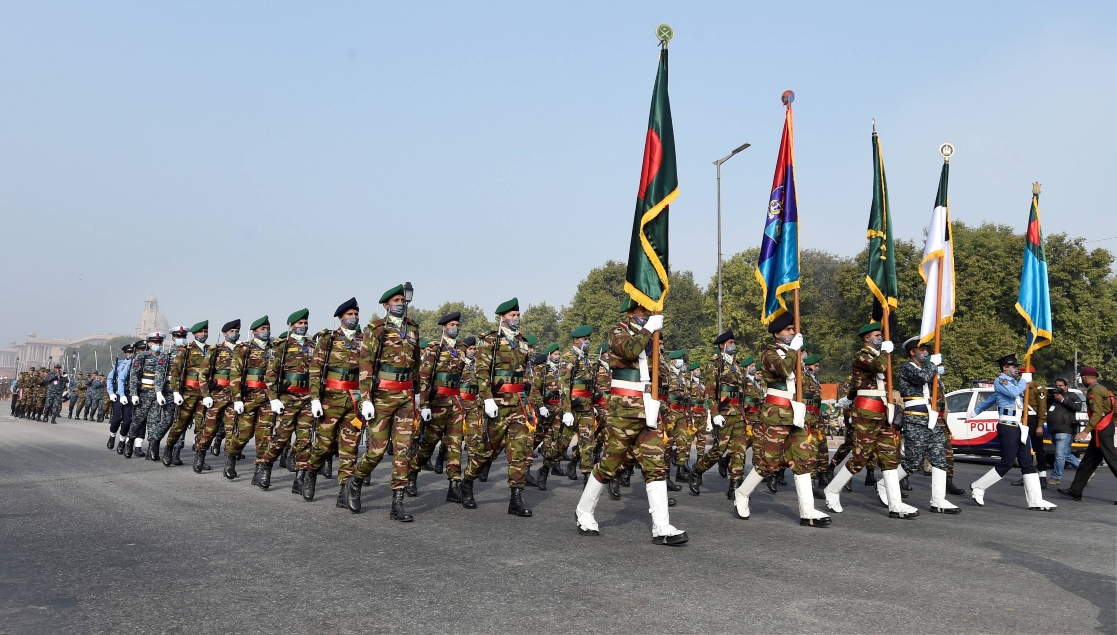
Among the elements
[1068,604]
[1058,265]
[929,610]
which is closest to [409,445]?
[929,610]

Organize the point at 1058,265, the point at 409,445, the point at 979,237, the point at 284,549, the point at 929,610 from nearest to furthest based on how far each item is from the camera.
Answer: the point at 929,610
the point at 284,549
the point at 409,445
the point at 1058,265
the point at 979,237

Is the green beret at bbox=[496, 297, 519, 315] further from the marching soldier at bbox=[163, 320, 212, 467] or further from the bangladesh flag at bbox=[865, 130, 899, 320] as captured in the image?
the marching soldier at bbox=[163, 320, 212, 467]

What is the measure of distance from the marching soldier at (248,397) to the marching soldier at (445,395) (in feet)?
9.91

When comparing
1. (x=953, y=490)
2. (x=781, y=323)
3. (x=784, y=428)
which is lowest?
(x=953, y=490)

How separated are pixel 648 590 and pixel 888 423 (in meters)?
5.30

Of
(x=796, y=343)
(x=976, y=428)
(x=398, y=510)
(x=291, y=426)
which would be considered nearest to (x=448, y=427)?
(x=398, y=510)

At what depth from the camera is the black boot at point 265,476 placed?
34.6 ft

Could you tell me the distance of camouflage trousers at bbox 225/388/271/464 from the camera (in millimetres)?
11711

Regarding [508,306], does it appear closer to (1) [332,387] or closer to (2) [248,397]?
(1) [332,387]

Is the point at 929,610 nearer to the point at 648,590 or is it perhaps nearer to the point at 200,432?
the point at 648,590

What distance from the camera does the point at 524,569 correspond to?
5879 mm

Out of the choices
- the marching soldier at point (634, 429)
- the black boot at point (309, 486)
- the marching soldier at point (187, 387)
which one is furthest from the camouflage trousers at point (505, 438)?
the marching soldier at point (187, 387)

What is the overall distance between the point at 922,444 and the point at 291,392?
808 cm

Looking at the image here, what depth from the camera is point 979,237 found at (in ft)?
147
